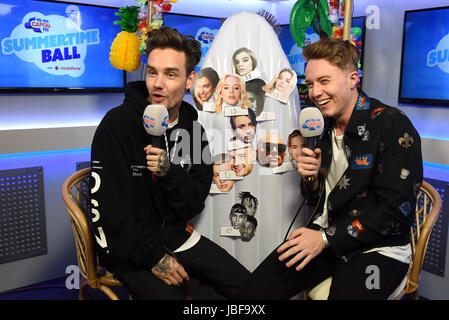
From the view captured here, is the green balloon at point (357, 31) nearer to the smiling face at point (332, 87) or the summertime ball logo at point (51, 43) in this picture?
the smiling face at point (332, 87)

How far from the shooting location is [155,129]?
4.42 feet

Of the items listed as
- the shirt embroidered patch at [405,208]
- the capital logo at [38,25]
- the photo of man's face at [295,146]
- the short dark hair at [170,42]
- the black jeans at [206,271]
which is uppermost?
the capital logo at [38,25]

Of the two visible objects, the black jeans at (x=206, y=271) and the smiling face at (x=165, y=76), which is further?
the smiling face at (x=165, y=76)

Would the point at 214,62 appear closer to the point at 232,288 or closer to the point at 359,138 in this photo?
the point at 359,138

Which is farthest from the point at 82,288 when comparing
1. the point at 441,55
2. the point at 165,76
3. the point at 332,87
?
the point at 441,55

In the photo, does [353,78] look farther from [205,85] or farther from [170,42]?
[170,42]

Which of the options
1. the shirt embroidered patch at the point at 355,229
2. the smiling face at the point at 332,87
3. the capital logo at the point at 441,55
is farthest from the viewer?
the capital logo at the point at 441,55

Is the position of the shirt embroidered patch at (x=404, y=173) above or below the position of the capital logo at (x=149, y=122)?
below

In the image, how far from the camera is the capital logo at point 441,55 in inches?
92.0

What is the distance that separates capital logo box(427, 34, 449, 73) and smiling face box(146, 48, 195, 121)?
1.62 metres

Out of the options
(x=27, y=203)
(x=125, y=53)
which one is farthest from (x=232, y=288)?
(x=27, y=203)

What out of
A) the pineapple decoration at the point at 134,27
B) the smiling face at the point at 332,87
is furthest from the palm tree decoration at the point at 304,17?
the pineapple decoration at the point at 134,27

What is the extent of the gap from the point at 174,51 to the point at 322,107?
627 mm

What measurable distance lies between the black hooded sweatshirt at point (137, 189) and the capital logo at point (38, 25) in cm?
124
